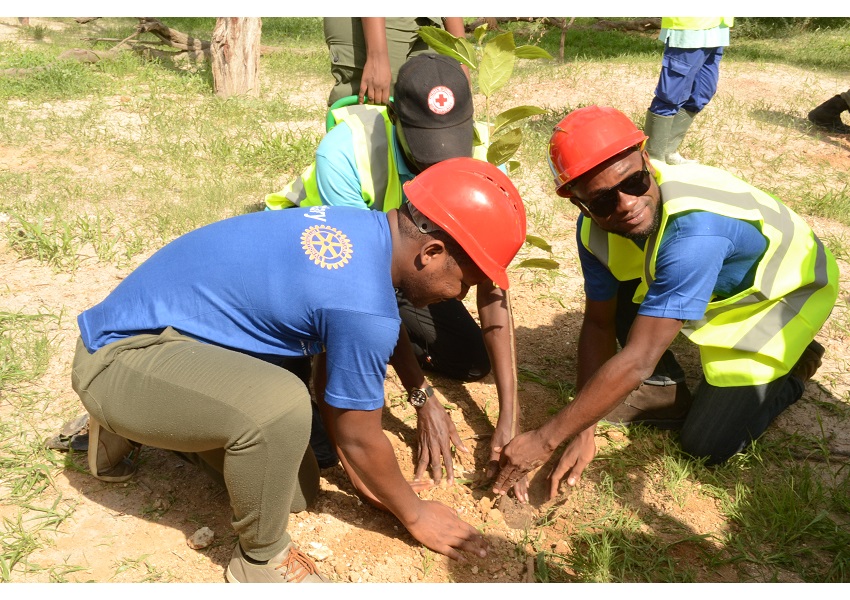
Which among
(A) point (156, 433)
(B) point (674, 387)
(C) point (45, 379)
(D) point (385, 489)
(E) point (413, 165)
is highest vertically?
(E) point (413, 165)

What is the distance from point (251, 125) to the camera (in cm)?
615

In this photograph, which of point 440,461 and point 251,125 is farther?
point 251,125

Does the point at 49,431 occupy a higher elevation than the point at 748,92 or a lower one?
lower

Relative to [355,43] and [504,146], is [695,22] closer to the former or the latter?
[355,43]

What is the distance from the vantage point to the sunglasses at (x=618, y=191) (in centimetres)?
234

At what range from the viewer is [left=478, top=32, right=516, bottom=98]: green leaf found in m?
2.76

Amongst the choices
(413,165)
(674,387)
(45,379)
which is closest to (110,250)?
(45,379)

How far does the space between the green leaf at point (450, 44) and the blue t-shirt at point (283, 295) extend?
3.44ft

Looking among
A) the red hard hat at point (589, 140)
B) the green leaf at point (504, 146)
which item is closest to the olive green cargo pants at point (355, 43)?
the green leaf at point (504, 146)

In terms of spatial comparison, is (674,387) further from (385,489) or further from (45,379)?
(45,379)

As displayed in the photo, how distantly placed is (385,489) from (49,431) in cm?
149

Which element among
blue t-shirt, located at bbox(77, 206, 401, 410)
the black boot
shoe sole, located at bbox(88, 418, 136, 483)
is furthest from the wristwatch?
the black boot

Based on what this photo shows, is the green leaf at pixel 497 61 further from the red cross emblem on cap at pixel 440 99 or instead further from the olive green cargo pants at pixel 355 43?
the olive green cargo pants at pixel 355 43

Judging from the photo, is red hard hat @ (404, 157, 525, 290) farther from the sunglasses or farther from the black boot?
the black boot
